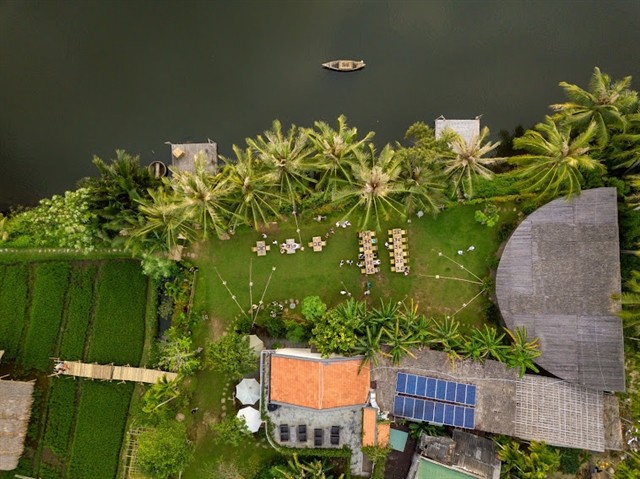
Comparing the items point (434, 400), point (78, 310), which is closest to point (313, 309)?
point (434, 400)

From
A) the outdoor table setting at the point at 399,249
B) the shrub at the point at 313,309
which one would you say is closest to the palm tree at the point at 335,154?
the outdoor table setting at the point at 399,249

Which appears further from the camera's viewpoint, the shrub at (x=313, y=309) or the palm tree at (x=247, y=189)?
the shrub at (x=313, y=309)

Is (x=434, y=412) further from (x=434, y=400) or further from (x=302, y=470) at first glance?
(x=302, y=470)

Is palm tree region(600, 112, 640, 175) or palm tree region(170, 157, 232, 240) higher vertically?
palm tree region(600, 112, 640, 175)

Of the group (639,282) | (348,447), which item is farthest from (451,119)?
(348,447)

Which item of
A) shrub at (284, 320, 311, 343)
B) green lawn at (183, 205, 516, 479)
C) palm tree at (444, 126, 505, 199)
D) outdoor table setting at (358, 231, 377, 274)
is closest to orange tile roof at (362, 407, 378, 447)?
shrub at (284, 320, 311, 343)

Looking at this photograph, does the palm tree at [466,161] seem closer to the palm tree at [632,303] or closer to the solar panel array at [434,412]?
the palm tree at [632,303]

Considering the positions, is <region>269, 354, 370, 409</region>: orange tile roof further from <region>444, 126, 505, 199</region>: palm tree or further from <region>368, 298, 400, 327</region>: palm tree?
<region>444, 126, 505, 199</region>: palm tree
